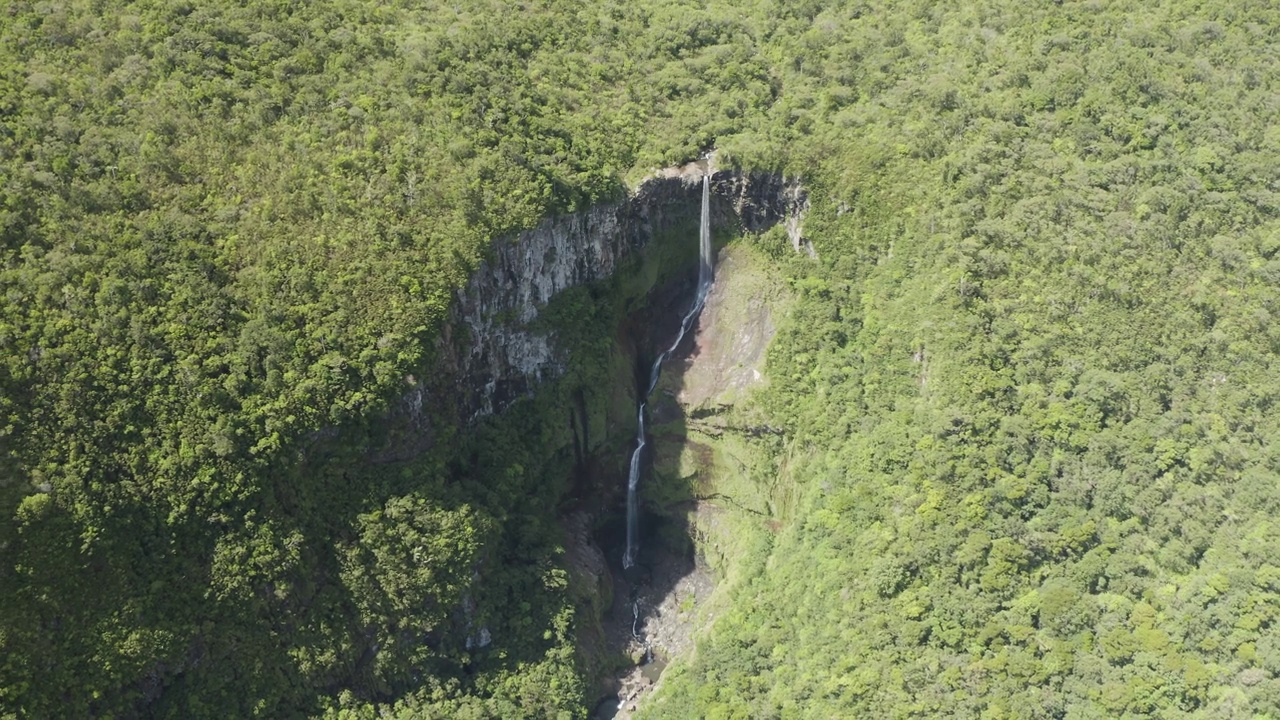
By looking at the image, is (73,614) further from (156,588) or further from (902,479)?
(902,479)

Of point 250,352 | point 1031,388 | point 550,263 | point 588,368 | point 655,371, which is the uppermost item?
point 550,263

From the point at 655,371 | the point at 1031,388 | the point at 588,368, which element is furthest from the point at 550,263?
the point at 1031,388

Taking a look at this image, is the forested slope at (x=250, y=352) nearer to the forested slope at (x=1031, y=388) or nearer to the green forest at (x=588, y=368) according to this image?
the green forest at (x=588, y=368)

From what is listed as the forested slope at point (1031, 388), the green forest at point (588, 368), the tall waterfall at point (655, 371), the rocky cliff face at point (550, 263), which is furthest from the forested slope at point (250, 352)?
the forested slope at point (1031, 388)

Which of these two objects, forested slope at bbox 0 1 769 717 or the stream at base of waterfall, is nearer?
forested slope at bbox 0 1 769 717

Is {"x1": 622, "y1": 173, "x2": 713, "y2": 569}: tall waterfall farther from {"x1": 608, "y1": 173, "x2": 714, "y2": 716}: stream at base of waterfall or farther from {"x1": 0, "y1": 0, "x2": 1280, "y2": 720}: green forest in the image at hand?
{"x1": 0, "y1": 0, "x2": 1280, "y2": 720}: green forest

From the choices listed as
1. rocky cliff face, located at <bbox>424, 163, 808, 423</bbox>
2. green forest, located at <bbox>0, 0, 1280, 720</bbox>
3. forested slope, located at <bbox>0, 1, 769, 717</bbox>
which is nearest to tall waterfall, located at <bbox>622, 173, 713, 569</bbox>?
rocky cliff face, located at <bbox>424, 163, 808, 423</bbox>

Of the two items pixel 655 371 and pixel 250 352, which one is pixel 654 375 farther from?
pixel 250 352
